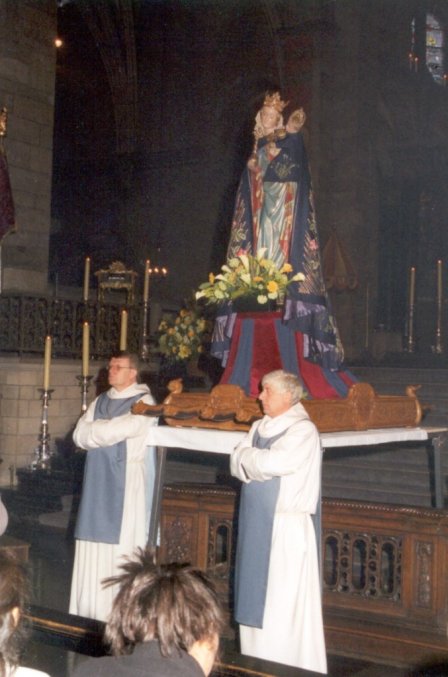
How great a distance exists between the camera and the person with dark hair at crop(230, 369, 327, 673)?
15.4ft

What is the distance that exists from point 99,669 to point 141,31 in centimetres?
1718

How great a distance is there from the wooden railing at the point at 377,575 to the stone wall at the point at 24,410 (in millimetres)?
4742

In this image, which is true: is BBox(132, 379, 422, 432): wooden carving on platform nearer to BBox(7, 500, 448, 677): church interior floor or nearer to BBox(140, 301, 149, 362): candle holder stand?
BBox(7, 500, 448, 677): church interior floor

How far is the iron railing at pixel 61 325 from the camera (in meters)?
10.8

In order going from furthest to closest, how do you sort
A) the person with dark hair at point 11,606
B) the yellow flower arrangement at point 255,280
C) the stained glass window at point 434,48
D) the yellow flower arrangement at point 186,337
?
1. the stained glass window at point 434,48
2. the yellow flower arrangement at point 186,337
3. the yellow flower arrangement at point 255,280
4. the person with dark hair at point 11,606

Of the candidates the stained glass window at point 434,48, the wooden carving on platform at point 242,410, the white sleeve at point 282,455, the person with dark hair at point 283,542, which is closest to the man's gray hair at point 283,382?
the person with dark hair at point 283,542

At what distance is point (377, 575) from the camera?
5.54m

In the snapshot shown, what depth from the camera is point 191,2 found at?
674 inches

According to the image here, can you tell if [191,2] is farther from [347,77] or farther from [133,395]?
[133,395]

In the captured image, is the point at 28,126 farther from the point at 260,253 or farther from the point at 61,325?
the point at 260,253

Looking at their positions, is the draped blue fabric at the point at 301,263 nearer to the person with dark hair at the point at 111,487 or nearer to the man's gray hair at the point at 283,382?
the person with dark hair at the point at 111,487

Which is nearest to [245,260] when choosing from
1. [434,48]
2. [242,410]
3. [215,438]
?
[242,410]

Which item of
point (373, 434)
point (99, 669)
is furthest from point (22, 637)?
point (373, 434)

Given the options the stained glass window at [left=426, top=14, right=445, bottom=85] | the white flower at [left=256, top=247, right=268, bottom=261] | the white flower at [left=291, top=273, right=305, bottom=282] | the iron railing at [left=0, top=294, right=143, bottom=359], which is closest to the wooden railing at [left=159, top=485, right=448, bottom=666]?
the white flower at [left=291, top=273, right=305, bottom=282]
